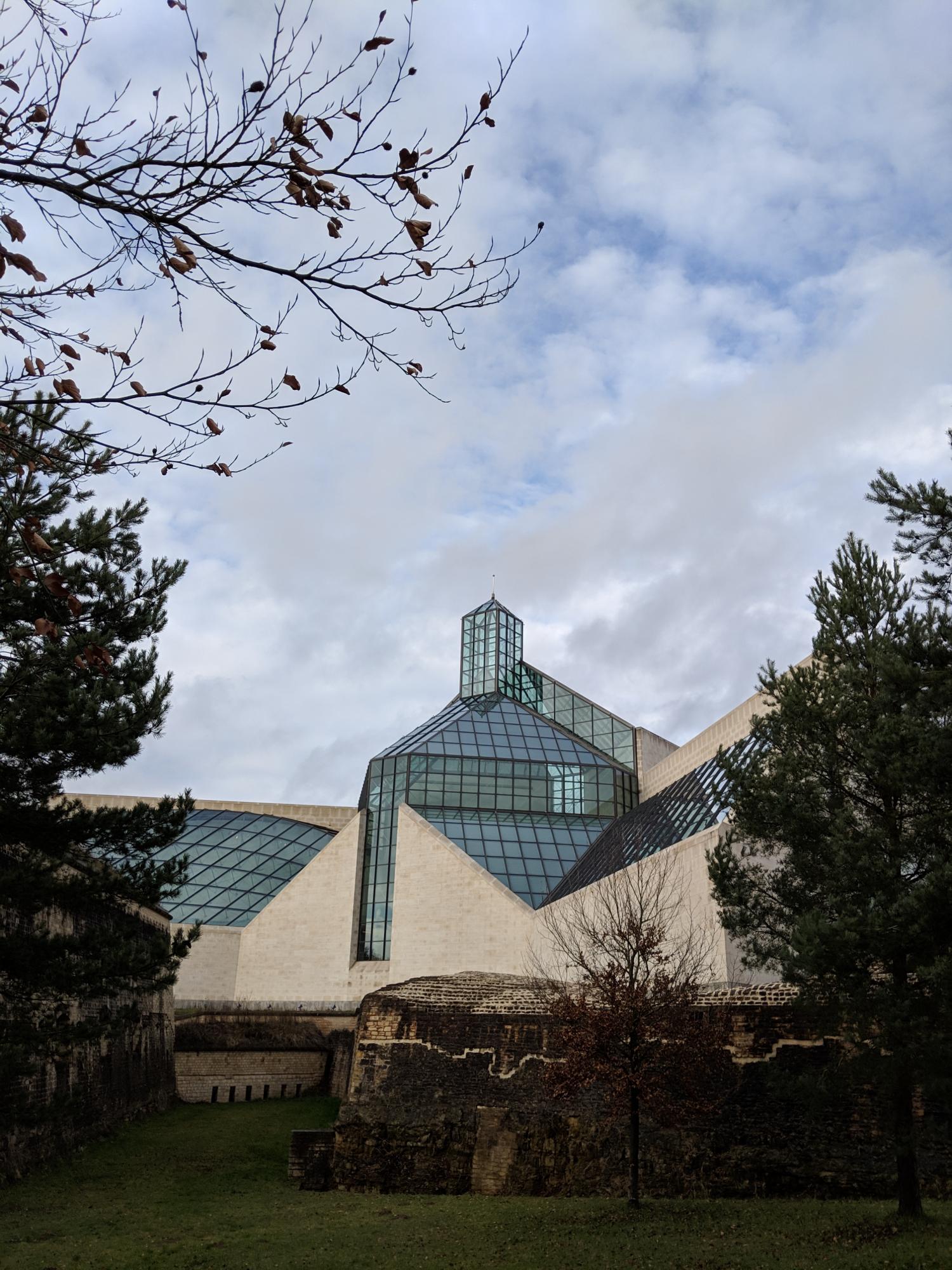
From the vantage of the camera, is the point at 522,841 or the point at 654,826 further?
the point at 522,841

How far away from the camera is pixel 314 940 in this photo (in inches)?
1607

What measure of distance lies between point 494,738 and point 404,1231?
33.2 meters

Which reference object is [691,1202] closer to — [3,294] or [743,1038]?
[743,1038]

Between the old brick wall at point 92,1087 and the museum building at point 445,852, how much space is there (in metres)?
8.26

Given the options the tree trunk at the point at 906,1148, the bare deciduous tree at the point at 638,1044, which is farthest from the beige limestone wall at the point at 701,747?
the tree trunk at the point at 906,1148

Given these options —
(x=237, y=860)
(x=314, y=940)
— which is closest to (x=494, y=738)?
(x=314, y=940)

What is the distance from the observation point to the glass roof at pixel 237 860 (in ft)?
140

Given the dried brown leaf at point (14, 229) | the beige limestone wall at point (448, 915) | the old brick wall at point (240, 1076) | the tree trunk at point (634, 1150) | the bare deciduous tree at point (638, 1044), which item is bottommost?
the old brick wall at point (240, 1076)

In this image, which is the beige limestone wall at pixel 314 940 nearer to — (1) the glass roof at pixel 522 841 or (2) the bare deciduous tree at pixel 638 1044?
(1) the glass roof at pixel 522 841

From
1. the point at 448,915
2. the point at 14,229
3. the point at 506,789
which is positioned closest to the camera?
the point at 14,229

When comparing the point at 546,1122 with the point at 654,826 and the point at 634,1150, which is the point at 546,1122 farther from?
the point at 654,826

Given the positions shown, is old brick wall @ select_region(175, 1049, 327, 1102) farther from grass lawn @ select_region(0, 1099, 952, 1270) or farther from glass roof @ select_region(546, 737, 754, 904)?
grass lawn @ select_region(0, 1099, 952, 1270)

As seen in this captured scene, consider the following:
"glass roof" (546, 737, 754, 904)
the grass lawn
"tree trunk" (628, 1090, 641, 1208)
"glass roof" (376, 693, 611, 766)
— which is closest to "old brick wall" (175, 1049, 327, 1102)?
"glass roof" (546, 737, 754, 904)

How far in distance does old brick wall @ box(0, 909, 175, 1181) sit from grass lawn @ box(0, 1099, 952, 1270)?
707 mm
